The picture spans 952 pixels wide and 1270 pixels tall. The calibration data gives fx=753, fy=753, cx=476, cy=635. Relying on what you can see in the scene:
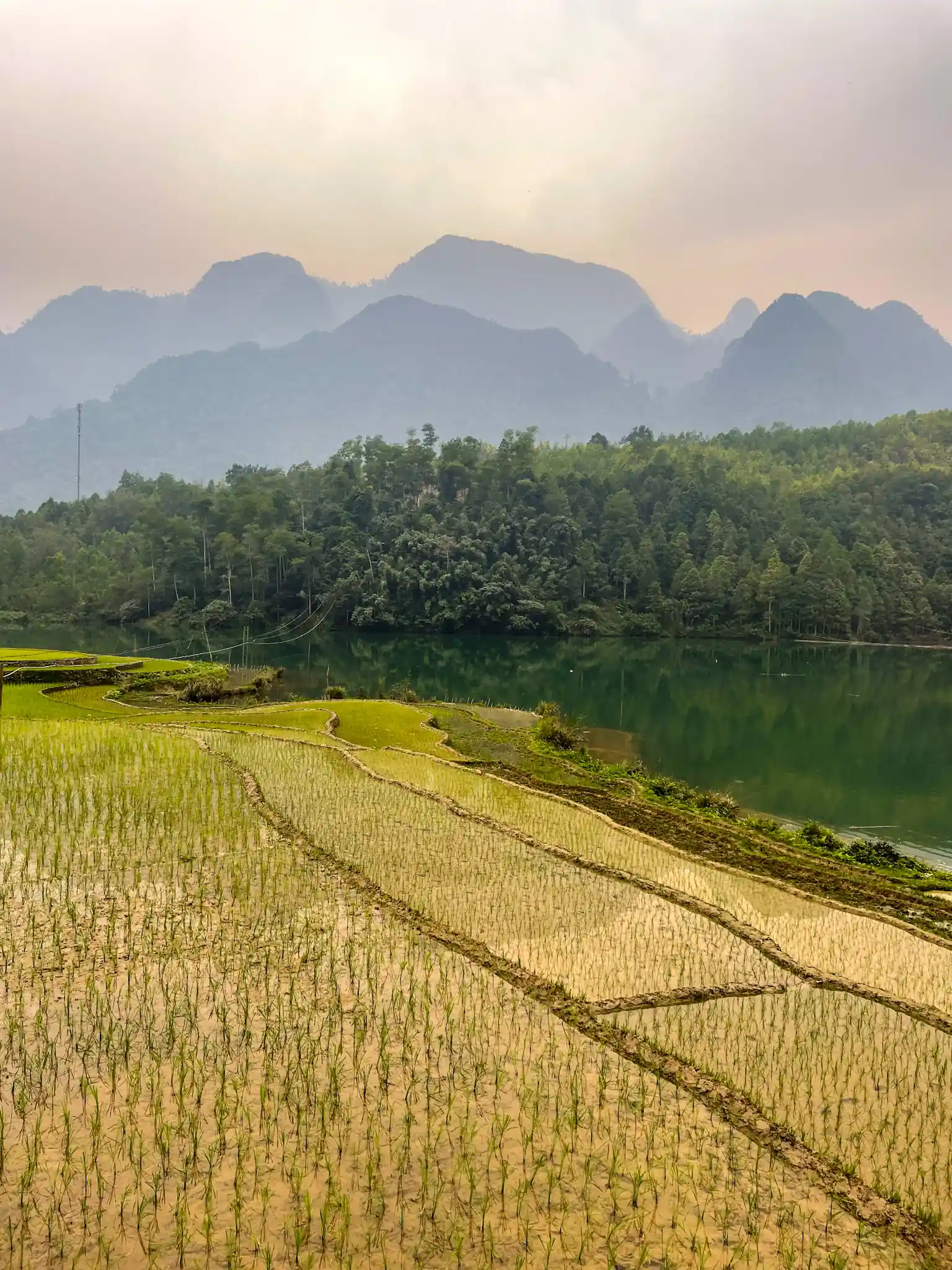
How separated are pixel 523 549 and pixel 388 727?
173 ft

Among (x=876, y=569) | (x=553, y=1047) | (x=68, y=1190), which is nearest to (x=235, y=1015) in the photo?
(x=68, y=1190)

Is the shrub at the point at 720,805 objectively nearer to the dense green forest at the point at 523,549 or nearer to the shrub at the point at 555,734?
the shrub at the point at 555,734

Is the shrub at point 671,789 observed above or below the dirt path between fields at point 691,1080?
below

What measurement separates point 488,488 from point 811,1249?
7835cm

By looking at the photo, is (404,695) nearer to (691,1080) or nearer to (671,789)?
(671,789)

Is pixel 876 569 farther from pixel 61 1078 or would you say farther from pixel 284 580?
pixel 61 1078

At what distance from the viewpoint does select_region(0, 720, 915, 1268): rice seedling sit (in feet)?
13.6

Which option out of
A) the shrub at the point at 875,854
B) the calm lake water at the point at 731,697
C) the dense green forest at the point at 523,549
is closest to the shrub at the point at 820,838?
the shrub at the point at 875,854

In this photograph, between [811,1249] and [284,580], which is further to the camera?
[284,580]

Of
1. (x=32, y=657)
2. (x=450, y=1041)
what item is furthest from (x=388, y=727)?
(x=32, y=657)

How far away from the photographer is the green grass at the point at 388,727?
20.8 m

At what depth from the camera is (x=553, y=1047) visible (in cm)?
616

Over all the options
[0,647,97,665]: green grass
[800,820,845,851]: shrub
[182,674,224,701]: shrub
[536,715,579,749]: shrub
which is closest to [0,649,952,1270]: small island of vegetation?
[800,820,845,851]: shrub

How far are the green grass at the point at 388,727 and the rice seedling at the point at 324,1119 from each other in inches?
→ 479
